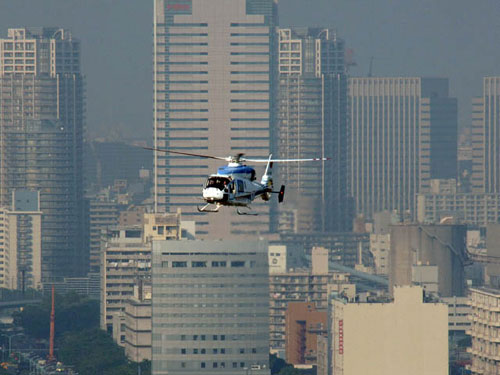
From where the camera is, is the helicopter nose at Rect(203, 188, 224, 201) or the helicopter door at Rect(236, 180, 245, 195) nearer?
the helicopter nose at Rect(203, 188, 224, 201)

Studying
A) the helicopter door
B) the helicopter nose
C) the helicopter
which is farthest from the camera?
the helicopter door

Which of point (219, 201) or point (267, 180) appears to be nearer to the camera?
point (219, 201)

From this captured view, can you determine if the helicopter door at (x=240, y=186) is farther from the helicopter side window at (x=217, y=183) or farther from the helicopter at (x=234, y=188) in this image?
the helicopter side window at (x=217, y=183)

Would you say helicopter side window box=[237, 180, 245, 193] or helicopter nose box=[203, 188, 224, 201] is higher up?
helicopter side window box=[237, 180, 245, 193]

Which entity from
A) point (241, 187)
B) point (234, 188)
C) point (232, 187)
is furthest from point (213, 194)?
point (241, 187)

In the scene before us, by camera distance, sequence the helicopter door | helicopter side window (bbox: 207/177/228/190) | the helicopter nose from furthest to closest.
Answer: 1. the helicopter door
2. helicopter side window (bbox: 207/177/228/190)
3. the helicopter nose

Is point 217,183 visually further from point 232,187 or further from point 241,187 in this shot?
point 241,187

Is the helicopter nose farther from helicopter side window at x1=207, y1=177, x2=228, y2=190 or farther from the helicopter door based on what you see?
the helicopter door

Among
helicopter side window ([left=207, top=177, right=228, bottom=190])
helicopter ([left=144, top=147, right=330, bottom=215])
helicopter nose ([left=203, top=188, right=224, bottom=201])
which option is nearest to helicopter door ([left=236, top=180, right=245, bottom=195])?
helicopter ([left=144, top=147, right=330, bottom=215])
